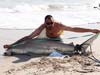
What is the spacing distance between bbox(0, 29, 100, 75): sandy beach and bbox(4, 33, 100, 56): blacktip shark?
15 cm

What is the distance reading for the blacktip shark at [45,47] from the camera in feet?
22.2

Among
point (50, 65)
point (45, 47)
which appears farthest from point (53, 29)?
point (50, 65)

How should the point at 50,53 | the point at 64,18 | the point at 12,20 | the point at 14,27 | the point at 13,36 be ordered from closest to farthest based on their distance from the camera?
the point at 50,53, the point at 13,36, the point at 14,27, the point at 12,20, the point at 64,18

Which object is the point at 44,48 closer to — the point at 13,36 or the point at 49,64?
the point at 49,64

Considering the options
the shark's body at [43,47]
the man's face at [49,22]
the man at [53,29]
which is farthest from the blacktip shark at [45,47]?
the man's face at [49,22]

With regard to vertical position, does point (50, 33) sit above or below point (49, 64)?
above

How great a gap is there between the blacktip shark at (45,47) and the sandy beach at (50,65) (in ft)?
0.51

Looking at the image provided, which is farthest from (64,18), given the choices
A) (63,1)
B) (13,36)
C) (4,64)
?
(63,1)

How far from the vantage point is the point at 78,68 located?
5637 millimetres

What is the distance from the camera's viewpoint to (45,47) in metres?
6.81

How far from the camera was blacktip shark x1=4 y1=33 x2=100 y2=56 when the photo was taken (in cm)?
675

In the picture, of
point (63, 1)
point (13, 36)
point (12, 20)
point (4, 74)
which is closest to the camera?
point (4, 74)

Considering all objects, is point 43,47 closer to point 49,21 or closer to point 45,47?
point 45,47

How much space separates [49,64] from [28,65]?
0.40 meters
